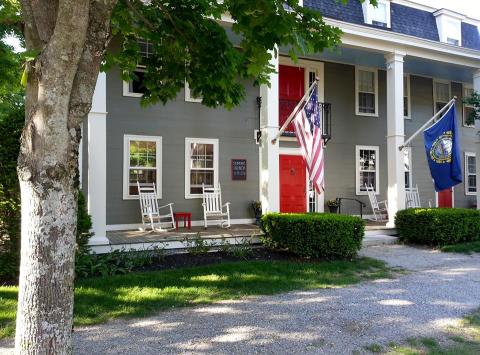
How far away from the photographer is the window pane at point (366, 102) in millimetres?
12953

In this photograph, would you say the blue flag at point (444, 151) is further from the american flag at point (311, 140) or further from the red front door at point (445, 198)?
the red front door at point (445, 198)

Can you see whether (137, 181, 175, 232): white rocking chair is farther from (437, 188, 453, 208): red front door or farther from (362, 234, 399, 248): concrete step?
(437, 188, 453, 208): red front door

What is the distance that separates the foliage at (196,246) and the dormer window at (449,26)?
10403mm

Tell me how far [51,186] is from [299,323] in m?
3.19

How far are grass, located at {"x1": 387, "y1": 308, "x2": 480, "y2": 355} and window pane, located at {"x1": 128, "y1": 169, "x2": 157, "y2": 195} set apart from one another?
24.8ft

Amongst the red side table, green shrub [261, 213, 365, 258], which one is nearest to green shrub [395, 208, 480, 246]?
green shrub [261, 213, 365, 258]

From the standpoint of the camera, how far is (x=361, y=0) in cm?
369

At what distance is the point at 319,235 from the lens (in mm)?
7402

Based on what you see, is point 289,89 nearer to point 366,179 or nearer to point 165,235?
point 366,179

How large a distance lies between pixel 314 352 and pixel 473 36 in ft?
47.4

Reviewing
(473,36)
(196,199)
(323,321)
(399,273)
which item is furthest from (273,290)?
(473,36)

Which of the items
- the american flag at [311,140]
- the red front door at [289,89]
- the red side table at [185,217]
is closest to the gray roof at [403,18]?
the red front door at [289,89]

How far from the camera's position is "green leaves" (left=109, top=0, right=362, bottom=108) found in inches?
153

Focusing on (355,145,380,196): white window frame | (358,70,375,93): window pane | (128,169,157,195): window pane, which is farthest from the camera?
(358,70,375,93): window pane
